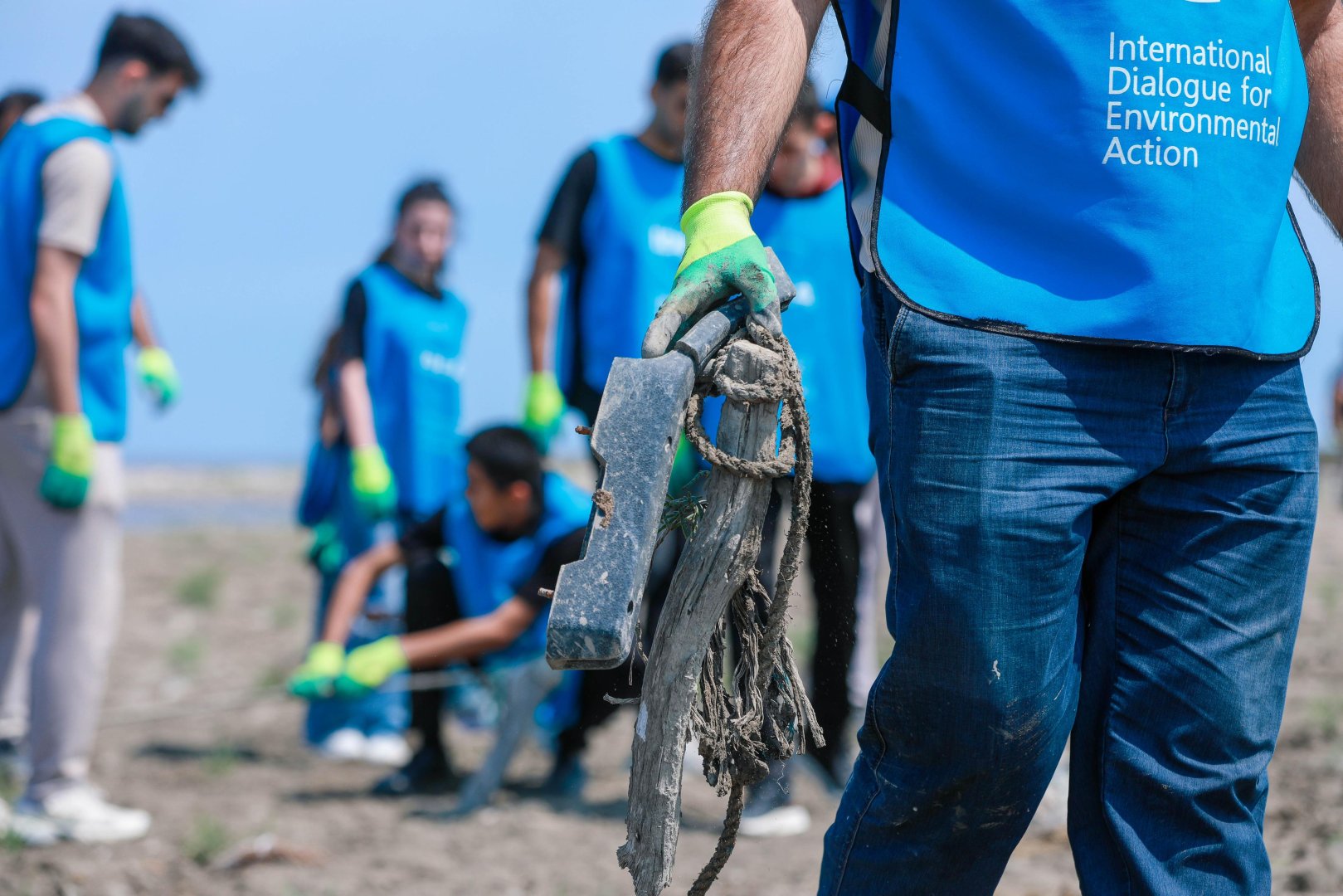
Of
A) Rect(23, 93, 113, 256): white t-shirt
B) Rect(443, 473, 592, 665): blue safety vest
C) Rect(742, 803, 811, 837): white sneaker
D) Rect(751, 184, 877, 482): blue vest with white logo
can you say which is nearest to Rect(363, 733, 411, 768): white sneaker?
Rect(443, 473, 592, 665): blue safety vest

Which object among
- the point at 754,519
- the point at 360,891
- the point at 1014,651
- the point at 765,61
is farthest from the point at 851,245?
the point at 360,891

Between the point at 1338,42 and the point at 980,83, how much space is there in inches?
22.8

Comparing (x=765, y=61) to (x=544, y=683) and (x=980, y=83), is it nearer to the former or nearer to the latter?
(x=980, y=83)

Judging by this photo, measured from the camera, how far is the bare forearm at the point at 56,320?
3398mm

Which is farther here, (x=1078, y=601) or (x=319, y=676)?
(x=319, y=676)

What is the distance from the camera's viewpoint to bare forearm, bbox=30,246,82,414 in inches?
134

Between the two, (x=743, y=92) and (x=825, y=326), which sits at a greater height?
(x=743, y=92)

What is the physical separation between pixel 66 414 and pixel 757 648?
2.44 meters

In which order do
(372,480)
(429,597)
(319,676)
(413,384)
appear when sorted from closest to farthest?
(319,676), (429,597), (372,480), (413,384)

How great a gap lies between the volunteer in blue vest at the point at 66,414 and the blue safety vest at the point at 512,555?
1.08m

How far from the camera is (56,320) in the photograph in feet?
11.1

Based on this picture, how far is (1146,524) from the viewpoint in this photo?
1.60 meters

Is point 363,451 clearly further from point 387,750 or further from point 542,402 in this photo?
point 387,750

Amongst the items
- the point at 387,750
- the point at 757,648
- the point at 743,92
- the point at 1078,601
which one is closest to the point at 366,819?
the point at 387,750
